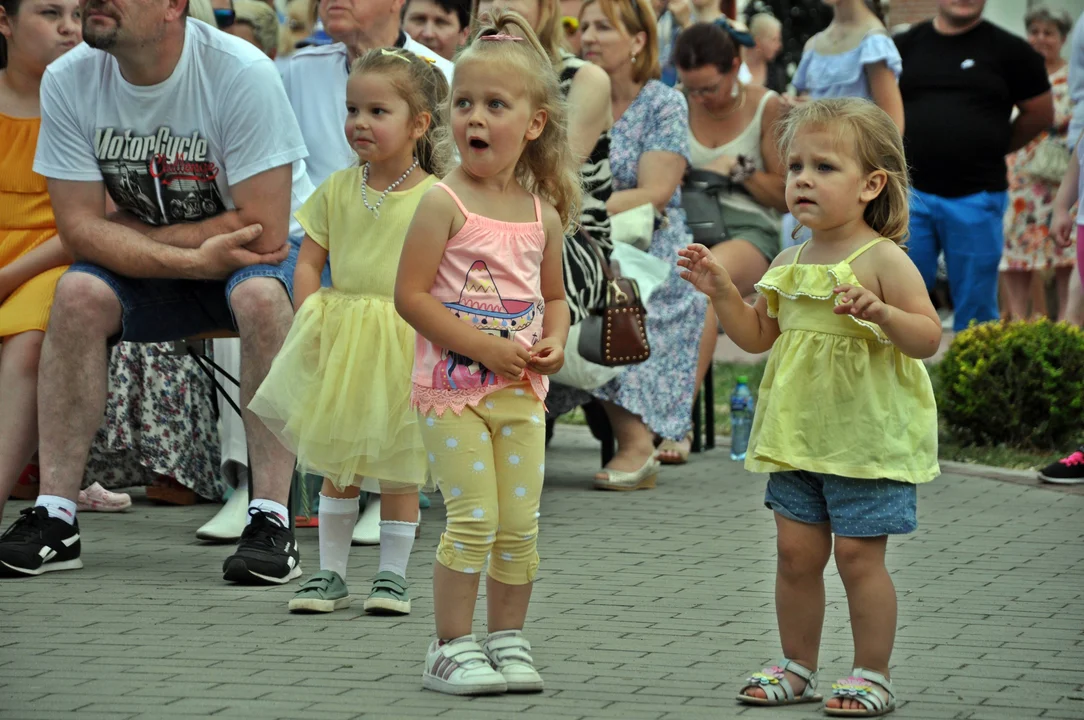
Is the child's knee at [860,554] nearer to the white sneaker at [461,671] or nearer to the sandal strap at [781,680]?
the sandal strap at [781,680]

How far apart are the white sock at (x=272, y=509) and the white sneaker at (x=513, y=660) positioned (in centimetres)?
137

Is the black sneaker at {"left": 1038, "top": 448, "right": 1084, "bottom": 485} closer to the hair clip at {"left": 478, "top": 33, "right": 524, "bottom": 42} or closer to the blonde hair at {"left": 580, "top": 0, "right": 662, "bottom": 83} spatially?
the blonde hair at {"left": 580, "top": 0, "right": 662, "bottom": 83}

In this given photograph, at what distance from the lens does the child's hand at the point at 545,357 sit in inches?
150

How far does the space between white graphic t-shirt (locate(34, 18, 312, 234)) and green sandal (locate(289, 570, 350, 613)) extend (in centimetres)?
146

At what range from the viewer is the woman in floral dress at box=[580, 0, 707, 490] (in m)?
7.36

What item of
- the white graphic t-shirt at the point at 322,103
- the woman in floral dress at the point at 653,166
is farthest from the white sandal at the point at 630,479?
the white graphic t-shirt at the point at 322,103

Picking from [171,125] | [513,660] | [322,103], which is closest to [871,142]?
[513,660]

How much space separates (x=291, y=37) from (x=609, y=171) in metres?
4.48

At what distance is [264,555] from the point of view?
4.96m

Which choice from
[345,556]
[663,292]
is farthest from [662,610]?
[663,292]

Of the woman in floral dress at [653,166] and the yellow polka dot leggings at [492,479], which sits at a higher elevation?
the woman in floral dress at [653,166]

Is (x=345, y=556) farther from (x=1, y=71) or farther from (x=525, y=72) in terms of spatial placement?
(x=1, y=71)

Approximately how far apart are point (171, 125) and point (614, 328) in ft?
6.83

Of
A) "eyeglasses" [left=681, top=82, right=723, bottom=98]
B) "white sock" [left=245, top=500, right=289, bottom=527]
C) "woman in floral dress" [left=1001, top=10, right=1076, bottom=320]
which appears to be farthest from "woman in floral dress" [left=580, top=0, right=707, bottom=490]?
"woman in floral dress" [left=1001, top=10, right=1076, bottom=320]
